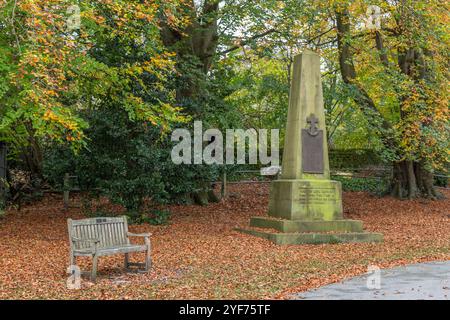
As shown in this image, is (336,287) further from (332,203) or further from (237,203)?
(237,203)

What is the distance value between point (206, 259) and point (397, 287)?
13.0ft

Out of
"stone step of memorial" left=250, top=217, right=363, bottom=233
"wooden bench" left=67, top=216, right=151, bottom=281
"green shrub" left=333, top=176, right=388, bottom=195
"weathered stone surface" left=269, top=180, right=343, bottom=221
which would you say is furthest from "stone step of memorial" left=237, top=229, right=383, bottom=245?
"green shrub" left=333, top=176, right=388, bottom=195

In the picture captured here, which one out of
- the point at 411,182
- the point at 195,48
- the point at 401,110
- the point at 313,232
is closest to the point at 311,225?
the point at 313,232

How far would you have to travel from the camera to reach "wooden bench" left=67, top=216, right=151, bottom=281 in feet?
29.0

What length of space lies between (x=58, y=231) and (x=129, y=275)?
7041 mm

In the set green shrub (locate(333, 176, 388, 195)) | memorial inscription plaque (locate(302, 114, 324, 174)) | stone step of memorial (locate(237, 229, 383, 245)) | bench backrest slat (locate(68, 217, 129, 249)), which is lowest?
stone step of memorial (locate(237, 229, 383, 245))

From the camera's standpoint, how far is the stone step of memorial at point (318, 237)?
12.9m

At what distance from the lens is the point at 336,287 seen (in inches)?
320

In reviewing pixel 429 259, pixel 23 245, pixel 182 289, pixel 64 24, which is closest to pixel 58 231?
pixel 23 245

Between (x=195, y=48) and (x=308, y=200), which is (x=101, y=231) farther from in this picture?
(x=195, y=48)

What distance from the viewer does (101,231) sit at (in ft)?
30.9

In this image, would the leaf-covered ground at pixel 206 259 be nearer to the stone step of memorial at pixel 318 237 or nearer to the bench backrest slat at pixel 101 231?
the stone step of memorial at pixel 318 237

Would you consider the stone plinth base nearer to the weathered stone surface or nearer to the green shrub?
the weathered stone surface

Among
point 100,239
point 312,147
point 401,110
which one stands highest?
point 401,110
